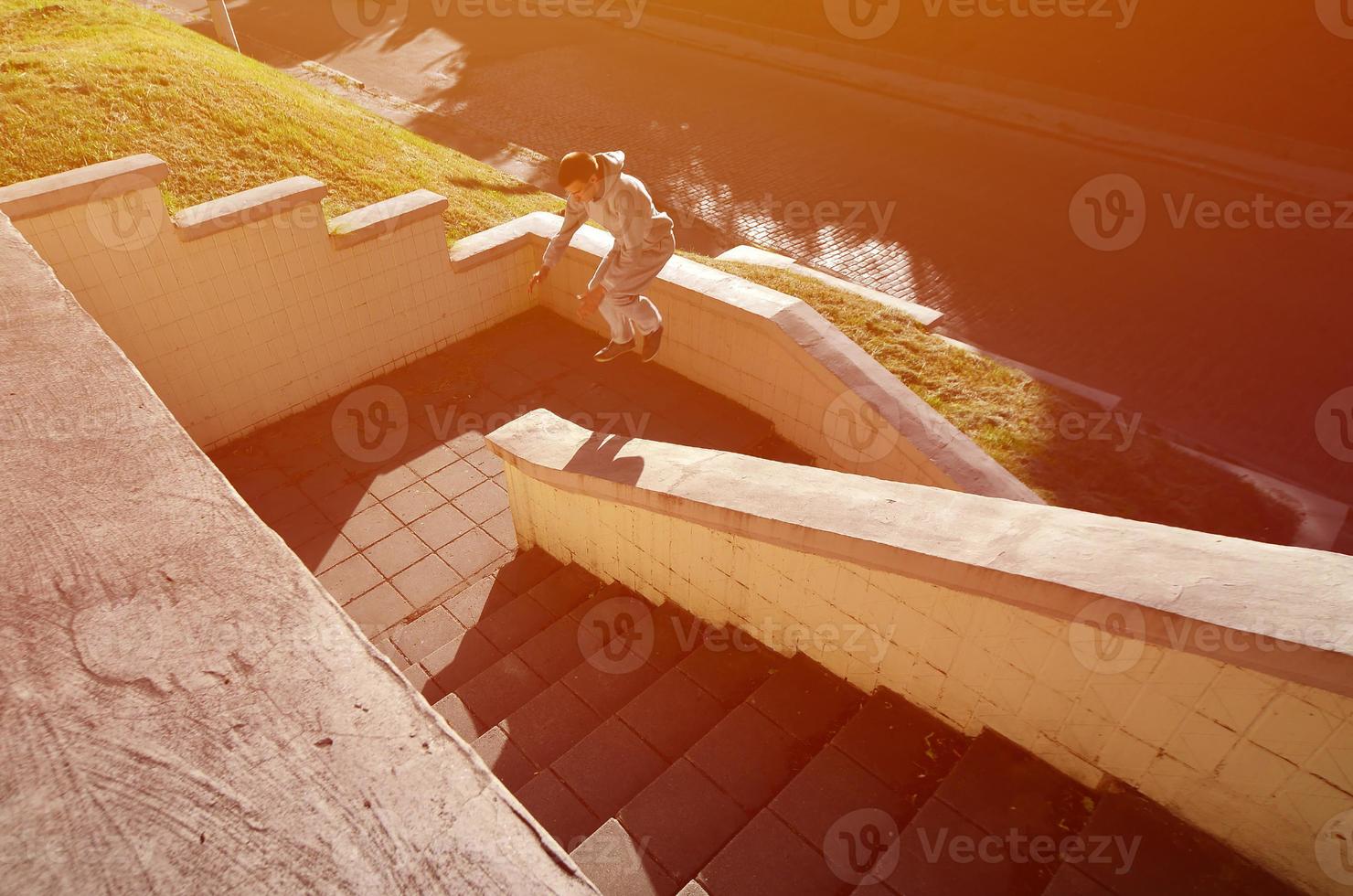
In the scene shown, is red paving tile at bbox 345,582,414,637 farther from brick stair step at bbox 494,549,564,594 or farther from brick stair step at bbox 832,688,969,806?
brick stair step at bbox 832,688,969,806

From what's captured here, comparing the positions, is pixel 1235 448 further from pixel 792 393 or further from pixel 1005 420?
pixel 792 393

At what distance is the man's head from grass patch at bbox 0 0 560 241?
433 centimetres

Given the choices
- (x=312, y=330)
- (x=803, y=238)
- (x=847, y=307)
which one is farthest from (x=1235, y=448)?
(x=312, y=330)

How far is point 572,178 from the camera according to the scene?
494cm

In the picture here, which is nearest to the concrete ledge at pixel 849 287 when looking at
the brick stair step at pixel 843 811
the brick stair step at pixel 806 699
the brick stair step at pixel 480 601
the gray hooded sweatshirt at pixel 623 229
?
the gray hooded sweatshirt at pixel 623 229

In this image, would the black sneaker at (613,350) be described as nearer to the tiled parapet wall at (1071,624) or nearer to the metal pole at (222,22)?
the tiled parapet wall at (1071,624)

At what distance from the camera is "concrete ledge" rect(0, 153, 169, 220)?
5.34 metres

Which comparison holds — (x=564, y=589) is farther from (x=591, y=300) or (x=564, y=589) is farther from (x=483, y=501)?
(x=591, y=300)

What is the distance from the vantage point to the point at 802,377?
21.0ft

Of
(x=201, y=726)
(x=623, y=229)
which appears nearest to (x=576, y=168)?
(x=623, y=229)

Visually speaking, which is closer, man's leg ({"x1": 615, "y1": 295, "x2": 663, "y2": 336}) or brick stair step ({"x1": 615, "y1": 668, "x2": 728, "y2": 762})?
brick stair step ({"x1": 615, "y1": 668, "x2": 728, "y2": 762})

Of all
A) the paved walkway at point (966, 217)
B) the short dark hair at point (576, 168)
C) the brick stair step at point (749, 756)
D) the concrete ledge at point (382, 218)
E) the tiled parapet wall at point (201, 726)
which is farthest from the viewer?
the paved walkway at point (966, 217)

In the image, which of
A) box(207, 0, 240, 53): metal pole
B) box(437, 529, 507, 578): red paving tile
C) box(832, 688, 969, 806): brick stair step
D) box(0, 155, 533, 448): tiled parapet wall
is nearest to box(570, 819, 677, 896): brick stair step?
box(832, 688, 969, 806): brick stair step

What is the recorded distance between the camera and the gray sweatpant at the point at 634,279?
5625 mm
